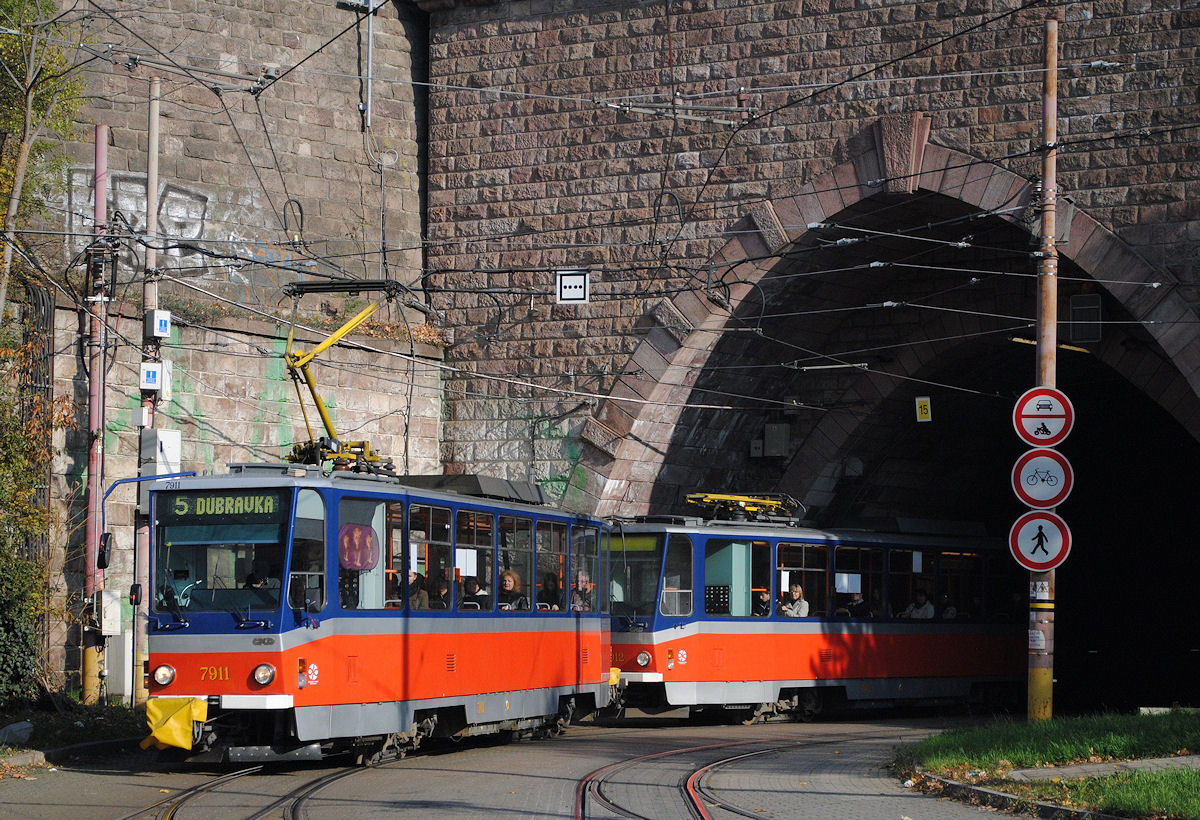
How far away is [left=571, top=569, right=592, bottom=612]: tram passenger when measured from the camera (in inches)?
682

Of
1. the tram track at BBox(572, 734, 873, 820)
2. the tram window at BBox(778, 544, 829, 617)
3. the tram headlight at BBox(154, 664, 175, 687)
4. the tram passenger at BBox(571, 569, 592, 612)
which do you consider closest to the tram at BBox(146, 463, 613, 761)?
the tram headlight at BBox(154, 664, 175, 687)

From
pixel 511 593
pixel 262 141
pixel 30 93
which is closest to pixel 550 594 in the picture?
pixel 511 593

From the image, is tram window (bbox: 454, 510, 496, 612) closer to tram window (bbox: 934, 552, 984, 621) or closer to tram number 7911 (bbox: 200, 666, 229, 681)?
tram number 7911 (bbox: 200, 666, 229, 681)

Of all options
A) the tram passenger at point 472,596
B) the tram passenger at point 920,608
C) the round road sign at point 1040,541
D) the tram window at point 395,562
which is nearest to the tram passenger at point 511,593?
the tram passenger at point 472,596

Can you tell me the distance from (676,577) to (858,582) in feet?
11.8

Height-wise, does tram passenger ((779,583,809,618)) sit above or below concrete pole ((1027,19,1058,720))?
below

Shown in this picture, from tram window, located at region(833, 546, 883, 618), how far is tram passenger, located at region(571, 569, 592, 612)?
5.03 metres

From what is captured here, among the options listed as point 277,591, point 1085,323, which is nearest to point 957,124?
point 1085,323

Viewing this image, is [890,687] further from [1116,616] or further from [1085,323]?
[1116,616]

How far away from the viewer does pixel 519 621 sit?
15953 mm

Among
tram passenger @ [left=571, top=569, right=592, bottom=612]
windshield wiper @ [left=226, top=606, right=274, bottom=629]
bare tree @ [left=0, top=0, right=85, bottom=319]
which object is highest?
bare tree @ [left=0, top=0, right=85, bottom=319]

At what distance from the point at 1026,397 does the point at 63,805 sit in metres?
8.83

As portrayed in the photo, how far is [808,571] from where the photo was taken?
69.5 ft

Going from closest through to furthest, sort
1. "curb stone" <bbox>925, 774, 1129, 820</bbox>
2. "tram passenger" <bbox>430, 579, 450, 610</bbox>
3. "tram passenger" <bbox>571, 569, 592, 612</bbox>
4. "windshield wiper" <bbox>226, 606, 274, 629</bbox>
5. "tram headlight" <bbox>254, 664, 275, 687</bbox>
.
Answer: "curb stone" <bbox>925, 774, 1129, 820</bbox>, "tram headlight" <bbox>254, 664, 275, 687</bbox>, "windshield wiper" <bbox>226, 606, 274, 629</bbox>, "tram passenger" <bbox>430, 579, 450, 610</bbox>, "tram passenger" <bbox>571, 569, 592, 612</bbox>
